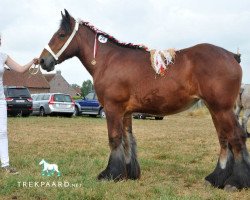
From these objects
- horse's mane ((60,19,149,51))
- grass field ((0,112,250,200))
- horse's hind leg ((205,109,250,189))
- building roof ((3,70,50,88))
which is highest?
building roof ((3,70,50,88))

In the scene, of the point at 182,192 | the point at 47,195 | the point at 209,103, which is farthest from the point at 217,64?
the point at 47,195

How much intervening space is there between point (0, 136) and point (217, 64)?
3953mm

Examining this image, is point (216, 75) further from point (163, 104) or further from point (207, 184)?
point (207, 184)

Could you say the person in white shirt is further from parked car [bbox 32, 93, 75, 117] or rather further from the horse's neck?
parked car [bbox 32, 93, 75, 117]

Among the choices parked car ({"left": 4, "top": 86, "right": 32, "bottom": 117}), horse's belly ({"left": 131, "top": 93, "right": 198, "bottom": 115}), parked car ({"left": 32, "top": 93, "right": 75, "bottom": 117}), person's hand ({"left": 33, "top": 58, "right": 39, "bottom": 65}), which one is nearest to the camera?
horse's belly ({"left": 131, "top": 93, "right": 198, "bottom": 115})

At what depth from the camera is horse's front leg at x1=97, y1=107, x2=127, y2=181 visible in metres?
6.38

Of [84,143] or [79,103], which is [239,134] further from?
[79,103]

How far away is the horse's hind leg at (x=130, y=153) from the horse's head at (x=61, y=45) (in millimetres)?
1511

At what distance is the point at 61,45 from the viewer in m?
6.78

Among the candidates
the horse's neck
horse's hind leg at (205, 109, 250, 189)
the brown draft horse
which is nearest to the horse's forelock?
the brown draft horse

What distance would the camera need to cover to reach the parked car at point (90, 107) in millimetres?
29578

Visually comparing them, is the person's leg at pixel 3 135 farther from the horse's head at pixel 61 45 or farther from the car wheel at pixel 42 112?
the car wheel at pixel 42 112

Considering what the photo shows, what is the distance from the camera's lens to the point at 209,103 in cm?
599

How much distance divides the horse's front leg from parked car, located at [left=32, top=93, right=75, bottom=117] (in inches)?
877
